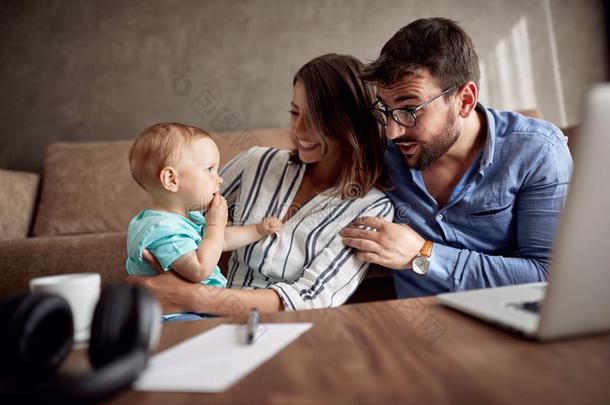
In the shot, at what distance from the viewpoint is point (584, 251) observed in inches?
21.1

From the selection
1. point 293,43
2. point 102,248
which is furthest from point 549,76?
point 102,248

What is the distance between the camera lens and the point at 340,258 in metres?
1.36

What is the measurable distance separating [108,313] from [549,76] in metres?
3.21

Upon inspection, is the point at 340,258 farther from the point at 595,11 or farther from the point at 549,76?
the point at 595,11

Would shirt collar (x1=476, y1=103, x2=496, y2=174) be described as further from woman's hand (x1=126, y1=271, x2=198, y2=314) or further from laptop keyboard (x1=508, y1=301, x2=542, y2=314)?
woman's hand (x1=126, y1=271, x2=198, y2=314)

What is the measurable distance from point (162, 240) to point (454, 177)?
0.86m

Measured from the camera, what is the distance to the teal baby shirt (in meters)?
1.19

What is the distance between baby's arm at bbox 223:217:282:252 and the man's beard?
1.46 ft

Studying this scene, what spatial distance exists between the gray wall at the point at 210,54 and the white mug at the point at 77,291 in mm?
2483

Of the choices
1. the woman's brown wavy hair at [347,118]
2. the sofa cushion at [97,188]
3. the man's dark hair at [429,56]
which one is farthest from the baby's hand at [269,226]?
the sofa cushion at [97,188]

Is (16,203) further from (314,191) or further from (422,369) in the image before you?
(422,369)

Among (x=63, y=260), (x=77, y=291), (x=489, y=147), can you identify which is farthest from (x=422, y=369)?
(x=63, y=260)

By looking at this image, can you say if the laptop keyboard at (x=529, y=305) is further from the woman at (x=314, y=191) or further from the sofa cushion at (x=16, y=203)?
the sofa cushion at (x=16, y=203)

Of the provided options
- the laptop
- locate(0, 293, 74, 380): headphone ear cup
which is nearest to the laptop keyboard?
the laptop
